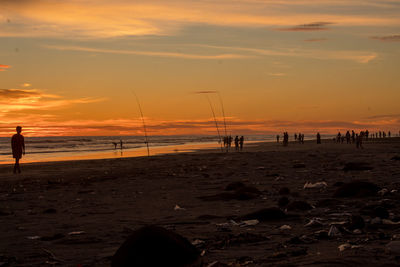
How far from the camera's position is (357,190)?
10336 millimetres

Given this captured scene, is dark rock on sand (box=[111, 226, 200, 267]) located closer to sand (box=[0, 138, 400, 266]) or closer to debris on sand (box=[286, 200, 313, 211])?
sand (box=[0, 138, 400, 266])

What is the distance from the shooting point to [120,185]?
50.7 ft

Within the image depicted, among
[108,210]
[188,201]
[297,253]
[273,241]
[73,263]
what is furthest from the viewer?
[188,201]

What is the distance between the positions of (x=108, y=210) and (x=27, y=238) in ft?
9.16

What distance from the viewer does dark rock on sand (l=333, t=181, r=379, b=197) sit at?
1020cm

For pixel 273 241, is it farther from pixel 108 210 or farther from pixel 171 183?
pixel 171 183

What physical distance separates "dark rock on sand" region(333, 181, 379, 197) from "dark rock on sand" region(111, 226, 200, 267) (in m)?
6.05

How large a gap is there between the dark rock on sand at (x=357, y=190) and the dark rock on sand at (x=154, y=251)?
19.9ft

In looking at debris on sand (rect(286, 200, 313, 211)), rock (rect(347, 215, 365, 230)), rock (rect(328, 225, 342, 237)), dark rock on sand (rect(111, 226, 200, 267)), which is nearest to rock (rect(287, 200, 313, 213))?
debris on sand (rect(286, 200, 313, 211))

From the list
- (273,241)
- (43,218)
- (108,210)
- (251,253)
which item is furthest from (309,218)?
(43,218)

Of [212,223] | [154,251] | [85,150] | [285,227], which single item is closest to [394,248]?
[285,227]

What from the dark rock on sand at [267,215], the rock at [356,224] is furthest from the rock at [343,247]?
the dark rock on sand at [267,215]

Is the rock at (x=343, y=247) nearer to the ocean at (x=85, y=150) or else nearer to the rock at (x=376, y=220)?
the rock at (x=376, y=220)

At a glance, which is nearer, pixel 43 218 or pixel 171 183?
pixel 43 218
